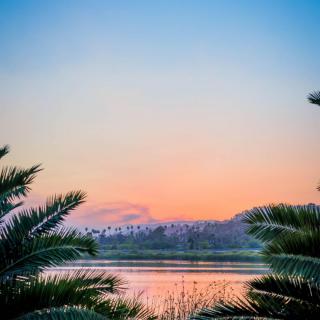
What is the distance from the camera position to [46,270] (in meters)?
8.80

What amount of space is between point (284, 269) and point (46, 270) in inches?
121

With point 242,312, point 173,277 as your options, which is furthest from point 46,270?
point 173,277

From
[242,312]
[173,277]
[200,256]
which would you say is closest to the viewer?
[242,312]

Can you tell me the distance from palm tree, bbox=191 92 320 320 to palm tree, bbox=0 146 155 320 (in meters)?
1.41

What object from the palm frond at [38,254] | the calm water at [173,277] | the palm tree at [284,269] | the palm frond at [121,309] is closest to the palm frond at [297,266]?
the palm tree at [284,269]

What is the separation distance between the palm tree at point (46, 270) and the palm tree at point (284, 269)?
1.41 meters

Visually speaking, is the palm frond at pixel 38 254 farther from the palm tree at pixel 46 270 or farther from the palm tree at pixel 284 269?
the palm tree at pixel 284 269

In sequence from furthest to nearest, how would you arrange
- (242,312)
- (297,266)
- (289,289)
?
(289,289)
(242,312)
(297,266)

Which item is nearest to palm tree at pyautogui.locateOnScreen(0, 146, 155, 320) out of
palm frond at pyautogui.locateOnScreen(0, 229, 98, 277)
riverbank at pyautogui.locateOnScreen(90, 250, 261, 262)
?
palm frond at pyautogui.locateOnScreen(0, 229, 98, 277)

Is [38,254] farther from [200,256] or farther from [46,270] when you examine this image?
[200,256]

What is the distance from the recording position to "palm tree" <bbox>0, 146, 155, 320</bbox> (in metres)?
7.78

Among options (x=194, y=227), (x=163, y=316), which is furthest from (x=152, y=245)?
(x=163, y=316)

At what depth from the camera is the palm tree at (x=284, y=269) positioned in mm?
7582

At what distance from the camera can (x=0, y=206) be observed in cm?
901
